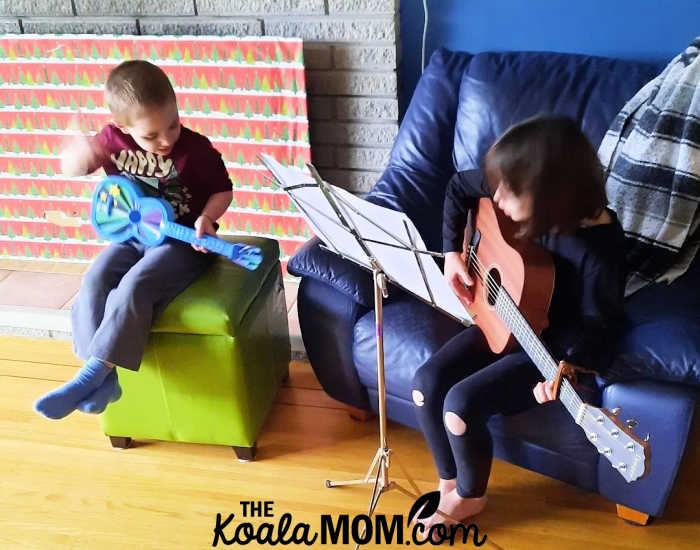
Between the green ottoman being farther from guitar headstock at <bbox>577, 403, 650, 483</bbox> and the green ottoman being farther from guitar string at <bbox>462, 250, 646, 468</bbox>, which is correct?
guitar headstock at <bbox>577, 403, 650, 483</bbox>

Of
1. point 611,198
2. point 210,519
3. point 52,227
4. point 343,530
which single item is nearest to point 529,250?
point 611,198

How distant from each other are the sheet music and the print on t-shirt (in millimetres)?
464

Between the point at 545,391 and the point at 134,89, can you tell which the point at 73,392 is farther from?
the point at 545,391

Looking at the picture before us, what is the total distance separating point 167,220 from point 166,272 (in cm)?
12

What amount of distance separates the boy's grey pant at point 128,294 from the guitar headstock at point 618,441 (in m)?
0.96

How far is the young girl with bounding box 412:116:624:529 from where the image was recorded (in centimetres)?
130

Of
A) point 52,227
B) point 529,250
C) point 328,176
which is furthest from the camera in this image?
point 52,227

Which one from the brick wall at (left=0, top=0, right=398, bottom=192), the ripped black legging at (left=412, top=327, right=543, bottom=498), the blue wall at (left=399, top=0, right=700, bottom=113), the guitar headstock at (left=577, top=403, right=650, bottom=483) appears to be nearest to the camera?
the guitar headstock at (left=577, top=403, right=650, bottom=483)

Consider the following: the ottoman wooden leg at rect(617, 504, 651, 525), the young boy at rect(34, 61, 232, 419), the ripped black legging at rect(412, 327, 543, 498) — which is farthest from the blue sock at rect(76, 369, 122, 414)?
the ottoman wooden leg at rect(617, 504, 651, 525)

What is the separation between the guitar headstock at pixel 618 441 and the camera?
3.66 feet

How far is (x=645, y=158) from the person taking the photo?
1.67 meters

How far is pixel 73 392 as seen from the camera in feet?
5.37

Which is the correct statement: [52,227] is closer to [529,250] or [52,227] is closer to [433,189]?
[433,189]

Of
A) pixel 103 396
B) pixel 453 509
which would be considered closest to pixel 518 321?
pixel 453 509
